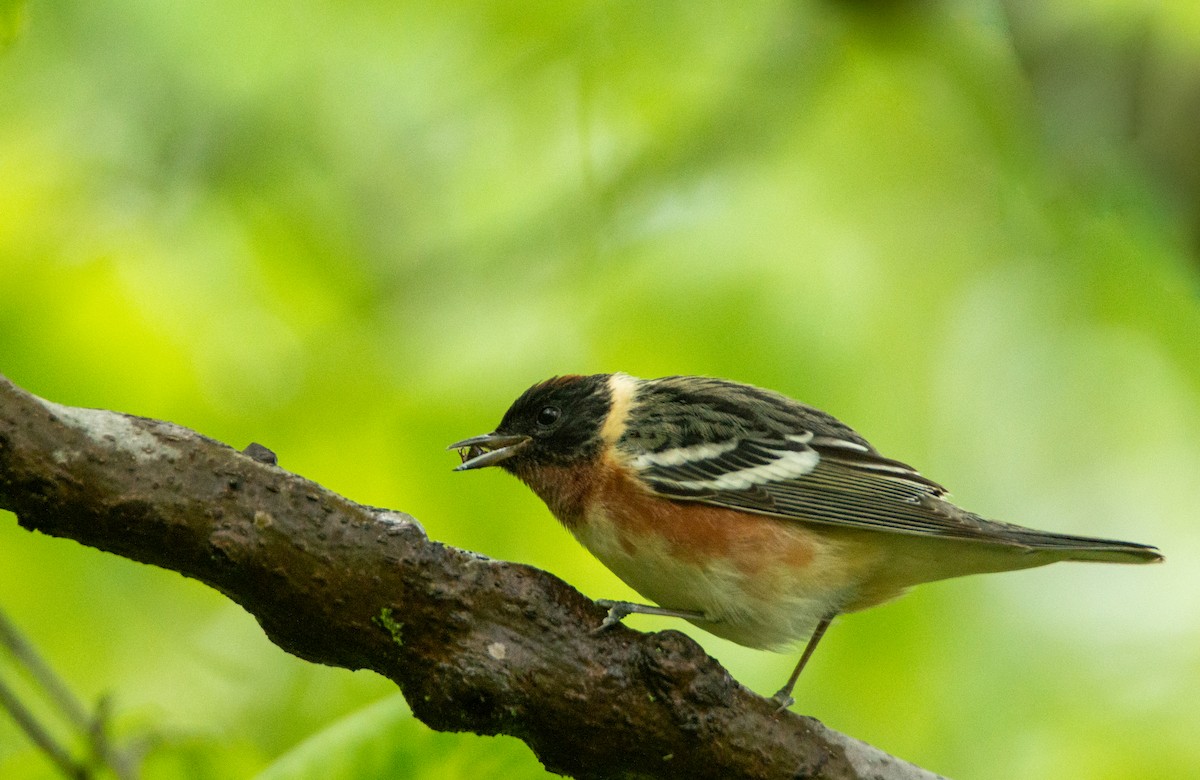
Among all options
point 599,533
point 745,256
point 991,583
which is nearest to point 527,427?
point 599,533

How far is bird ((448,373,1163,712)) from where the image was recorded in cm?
356

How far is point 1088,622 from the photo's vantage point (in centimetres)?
535

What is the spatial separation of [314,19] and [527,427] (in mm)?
2105

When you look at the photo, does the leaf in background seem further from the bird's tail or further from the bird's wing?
the bird's tail

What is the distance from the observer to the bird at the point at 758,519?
356 cm

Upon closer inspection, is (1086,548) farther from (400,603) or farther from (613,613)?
(400,603)

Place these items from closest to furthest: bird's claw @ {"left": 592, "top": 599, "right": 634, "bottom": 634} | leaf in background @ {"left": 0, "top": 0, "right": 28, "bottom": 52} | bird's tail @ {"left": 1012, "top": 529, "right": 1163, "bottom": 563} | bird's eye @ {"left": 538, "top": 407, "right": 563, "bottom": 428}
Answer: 1. leaf in background @ {"left": 0, "top": 0, "right": 28, "bottom": 52}
2. bird's claw @ {"left": 592, "top": 599, "right": 634, "bottom": 634}
3. bird's tail @ {"left": 1012, "top": 529, "right": 1163, "bottom": 563}
4. bird's eye @ {"left": 538, "top": 407, "right": 563, "bottom": 428}

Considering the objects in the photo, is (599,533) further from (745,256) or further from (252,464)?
(745,256)

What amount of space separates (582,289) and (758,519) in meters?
1.68

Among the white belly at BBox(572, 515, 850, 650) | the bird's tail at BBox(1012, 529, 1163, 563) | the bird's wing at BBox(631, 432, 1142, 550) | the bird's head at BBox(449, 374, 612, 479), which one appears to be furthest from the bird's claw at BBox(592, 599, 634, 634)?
the bird's tail at BBox(1012, 529, 1163, 563)

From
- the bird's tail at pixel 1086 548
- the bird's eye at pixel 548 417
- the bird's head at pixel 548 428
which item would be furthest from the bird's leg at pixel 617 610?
the bird's tail at pixel 1086 548

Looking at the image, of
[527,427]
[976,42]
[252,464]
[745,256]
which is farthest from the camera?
[745,256]

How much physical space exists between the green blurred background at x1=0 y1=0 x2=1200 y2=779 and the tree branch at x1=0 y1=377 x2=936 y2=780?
6.35 feet

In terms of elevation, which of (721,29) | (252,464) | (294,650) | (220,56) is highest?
(721,29)
